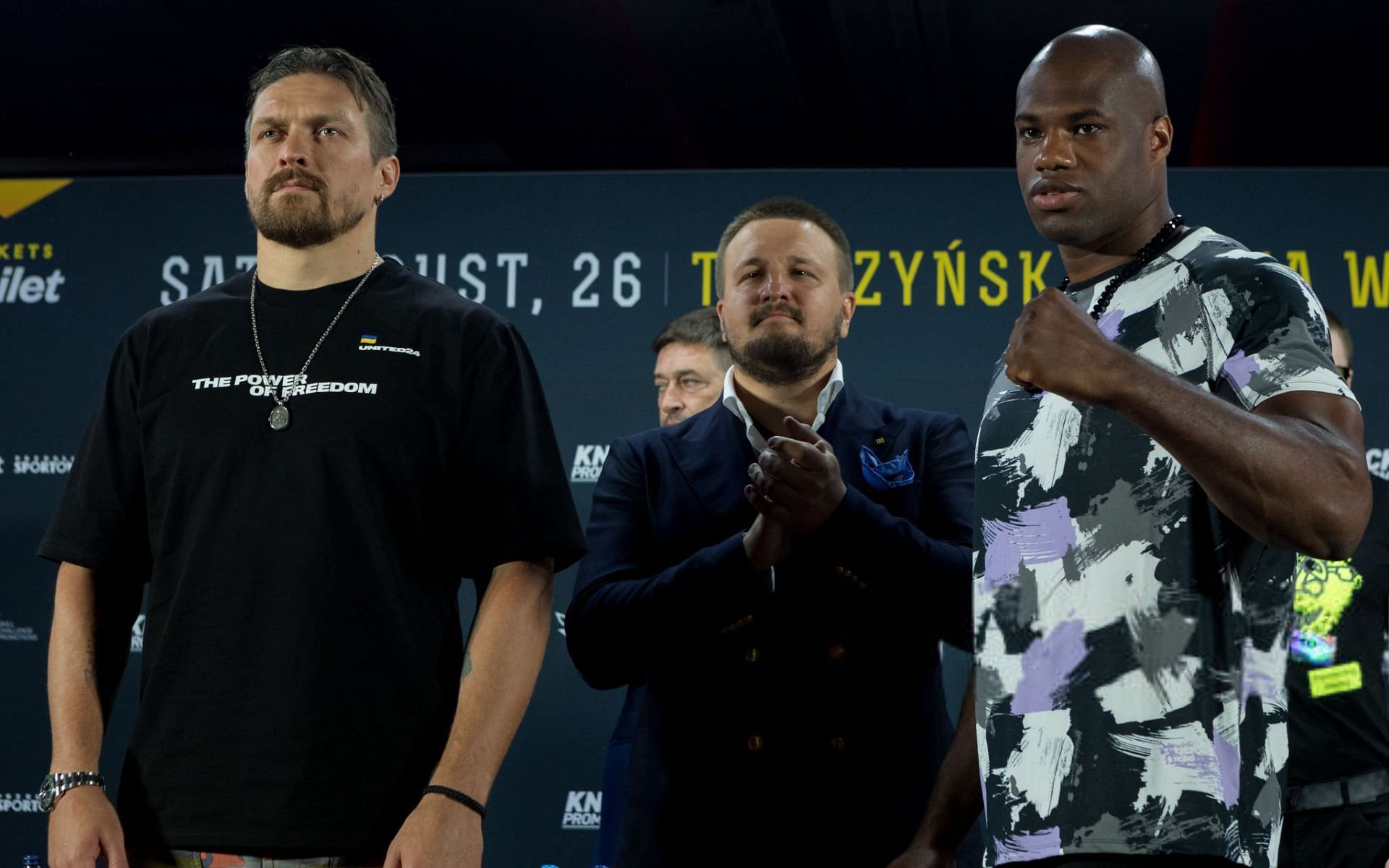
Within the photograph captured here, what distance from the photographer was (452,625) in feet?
6.07

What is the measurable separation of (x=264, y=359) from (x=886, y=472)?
935 mm

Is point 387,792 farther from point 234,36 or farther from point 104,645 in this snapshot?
point 234,36

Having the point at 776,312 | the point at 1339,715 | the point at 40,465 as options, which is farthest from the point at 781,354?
the point at 40,465

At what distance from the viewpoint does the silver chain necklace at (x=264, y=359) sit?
1.82 meters

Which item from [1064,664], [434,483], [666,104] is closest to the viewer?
[1064,664]

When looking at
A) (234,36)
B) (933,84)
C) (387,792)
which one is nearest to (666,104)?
(933,84)

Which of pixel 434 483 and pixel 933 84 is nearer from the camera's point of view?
pixel 434 483

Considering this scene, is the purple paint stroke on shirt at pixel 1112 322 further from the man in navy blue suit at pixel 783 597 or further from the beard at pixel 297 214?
the beard at pixel 297 214

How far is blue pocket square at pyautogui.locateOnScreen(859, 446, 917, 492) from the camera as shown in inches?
85.9

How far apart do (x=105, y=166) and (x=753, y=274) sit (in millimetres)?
4041

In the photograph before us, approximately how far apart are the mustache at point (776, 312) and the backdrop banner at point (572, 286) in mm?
2506

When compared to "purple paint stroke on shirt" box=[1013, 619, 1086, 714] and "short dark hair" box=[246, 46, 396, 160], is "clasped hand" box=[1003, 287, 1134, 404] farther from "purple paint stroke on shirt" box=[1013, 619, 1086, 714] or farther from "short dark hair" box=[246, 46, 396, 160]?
"short dark hair" box=[246, 46, 396, 160]

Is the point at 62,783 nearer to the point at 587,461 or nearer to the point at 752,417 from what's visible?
the point at 752,417

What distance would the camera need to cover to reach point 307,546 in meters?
1.76
